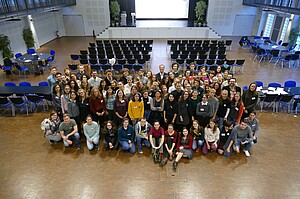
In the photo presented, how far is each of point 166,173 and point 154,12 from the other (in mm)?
19069

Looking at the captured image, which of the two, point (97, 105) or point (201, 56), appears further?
point (201, 56)

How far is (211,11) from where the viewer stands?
64.8 ft

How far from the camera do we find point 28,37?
14609mm

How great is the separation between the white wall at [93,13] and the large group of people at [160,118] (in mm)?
15376

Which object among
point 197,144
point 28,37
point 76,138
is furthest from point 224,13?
point 76,138

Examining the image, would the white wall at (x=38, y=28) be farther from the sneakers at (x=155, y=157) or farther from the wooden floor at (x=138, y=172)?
the sneakers at (x=155, y=157)

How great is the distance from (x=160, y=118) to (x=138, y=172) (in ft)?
5.20

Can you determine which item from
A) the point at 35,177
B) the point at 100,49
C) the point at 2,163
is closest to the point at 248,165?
the point at 35,177

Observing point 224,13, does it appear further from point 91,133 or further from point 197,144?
point 91,133

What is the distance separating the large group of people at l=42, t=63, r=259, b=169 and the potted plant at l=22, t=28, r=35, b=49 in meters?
10.6

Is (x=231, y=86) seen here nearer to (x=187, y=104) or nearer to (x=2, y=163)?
(x=187, y=104)

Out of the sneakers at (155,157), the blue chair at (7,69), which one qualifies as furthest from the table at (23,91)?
the sneakers at (155,157)

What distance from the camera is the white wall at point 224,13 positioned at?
19.5 m

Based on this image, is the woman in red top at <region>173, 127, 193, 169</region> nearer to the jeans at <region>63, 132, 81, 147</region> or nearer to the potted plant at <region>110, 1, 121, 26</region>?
the jeans at <region>63, 132, 81, 147</region>
